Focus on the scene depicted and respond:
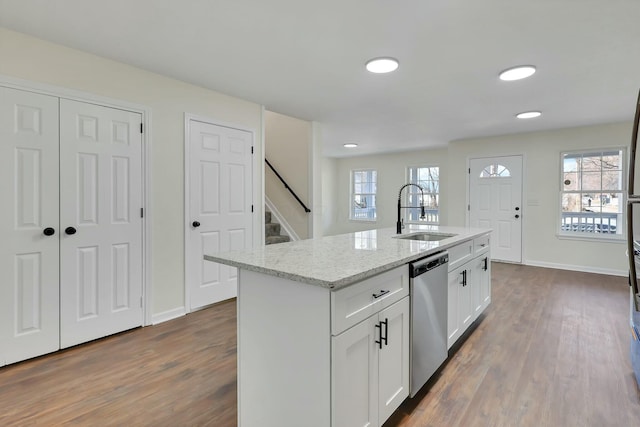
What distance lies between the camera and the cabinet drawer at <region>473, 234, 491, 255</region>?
106 inches

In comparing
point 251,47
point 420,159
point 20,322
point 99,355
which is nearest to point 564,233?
point 420,159

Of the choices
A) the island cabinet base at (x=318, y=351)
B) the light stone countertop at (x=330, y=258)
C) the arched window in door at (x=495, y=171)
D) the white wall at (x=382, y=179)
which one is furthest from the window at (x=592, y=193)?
the island cabinet base at (x=318, y=351)

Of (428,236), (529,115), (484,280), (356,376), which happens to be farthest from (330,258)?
(529,115)

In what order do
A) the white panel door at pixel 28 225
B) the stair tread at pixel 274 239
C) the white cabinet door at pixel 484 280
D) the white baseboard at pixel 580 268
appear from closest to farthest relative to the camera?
the white panel door at pixel 28 225
the white cabinet door at pixel 484 280
the stair tread at pixel 274 239
the white baseboard at pixel 580 268

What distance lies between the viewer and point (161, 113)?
9.75 ft

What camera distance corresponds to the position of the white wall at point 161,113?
2467 mm

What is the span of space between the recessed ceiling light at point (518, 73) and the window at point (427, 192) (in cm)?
457

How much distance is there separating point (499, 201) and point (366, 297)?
533 cm

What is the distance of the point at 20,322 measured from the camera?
7.38 ft

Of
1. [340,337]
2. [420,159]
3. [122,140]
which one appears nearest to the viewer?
[340,337]

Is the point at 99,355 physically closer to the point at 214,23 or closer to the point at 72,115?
the point at 72,115

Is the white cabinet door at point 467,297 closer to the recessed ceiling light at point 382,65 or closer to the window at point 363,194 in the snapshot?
the recessed ceiling light at point 382,65

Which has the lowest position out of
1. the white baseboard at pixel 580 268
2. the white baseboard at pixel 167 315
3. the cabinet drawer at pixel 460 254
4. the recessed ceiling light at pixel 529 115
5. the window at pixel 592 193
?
the white baseboard at pixel 167 315

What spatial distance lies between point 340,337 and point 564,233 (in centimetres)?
→ 552
